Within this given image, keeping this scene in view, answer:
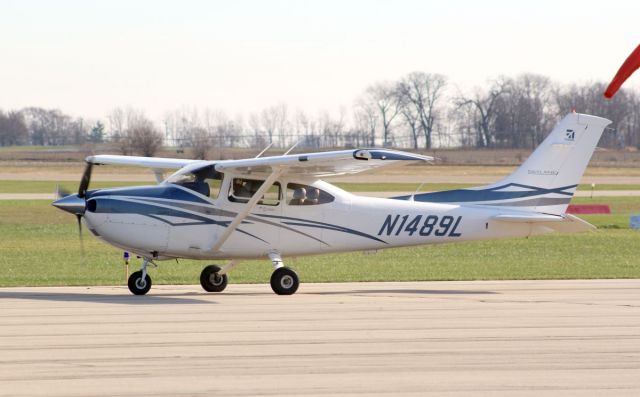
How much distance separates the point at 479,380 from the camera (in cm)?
948

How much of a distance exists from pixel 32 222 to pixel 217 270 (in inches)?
871

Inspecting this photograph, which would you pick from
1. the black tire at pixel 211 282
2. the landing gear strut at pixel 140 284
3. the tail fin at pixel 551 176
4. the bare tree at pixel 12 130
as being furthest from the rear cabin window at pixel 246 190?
the bare tree at pixel 12 130

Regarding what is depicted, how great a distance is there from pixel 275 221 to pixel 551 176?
15.1ft

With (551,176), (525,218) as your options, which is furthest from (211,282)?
(551,176)

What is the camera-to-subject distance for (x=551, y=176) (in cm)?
1795

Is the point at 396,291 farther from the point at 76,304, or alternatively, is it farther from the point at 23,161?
the point at 23,161

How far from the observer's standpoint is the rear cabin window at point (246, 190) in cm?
1688

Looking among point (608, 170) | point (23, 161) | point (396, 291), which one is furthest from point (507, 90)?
point (396, 291)

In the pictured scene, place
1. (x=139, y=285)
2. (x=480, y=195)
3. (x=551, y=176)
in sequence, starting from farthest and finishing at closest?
(x=480, y=195), (x=551, y=176), (x=139, y=285)

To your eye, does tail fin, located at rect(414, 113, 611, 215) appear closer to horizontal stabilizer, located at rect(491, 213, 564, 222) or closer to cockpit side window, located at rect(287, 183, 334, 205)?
horizontal stabilizer, located at rect(491, 213, 564, 222)

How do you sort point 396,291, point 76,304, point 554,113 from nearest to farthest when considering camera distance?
point 76,304 < point 396,291 < point 554,113

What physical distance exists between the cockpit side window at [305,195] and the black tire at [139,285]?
2523mm

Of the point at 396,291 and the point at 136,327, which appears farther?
the point at 396,291

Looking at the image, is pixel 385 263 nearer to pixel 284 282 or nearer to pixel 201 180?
pixel 284 282
